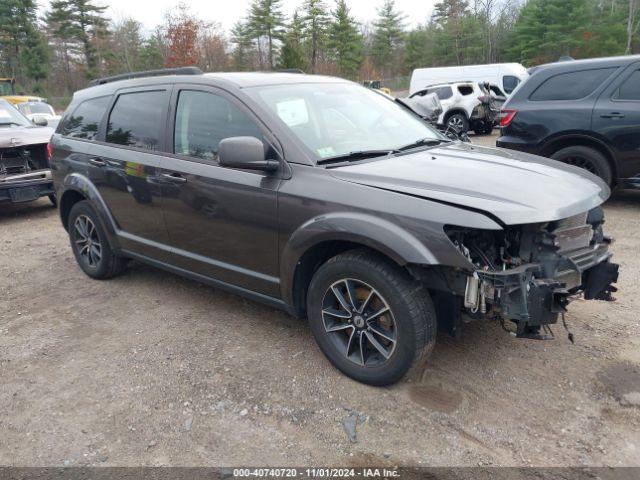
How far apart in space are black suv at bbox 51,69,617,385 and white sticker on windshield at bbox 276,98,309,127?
16 mm

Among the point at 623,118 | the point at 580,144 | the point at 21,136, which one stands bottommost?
the point at 580,144

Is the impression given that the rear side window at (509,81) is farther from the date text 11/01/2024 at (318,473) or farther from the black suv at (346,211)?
the date text 11/01/2024 at (318,473)

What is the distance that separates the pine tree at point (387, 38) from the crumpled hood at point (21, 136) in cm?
5154

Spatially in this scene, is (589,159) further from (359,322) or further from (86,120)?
(86,120)

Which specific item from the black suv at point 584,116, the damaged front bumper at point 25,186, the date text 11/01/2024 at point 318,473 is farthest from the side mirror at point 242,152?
the damaged front bumper at point 25,186

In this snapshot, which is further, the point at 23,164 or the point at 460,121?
the point at 460,121

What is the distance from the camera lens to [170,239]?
4.07m

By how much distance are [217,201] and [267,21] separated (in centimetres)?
4960

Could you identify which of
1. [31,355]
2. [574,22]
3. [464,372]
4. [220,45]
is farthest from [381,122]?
[220,45]

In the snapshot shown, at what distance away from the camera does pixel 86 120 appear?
193 inches

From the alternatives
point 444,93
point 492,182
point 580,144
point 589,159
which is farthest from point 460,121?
point 492,182

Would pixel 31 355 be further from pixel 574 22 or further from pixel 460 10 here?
pixel 460 10

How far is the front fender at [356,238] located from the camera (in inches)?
105

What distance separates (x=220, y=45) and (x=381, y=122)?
46.4 meters
